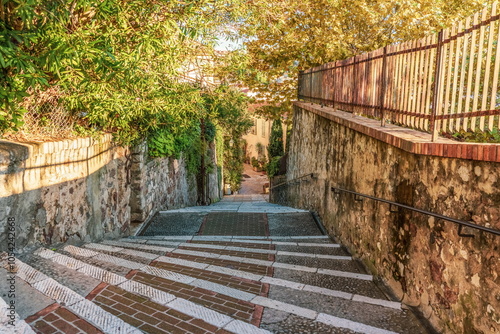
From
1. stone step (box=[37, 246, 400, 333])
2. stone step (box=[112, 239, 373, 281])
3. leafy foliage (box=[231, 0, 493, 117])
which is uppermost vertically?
leafy foliage (box=[231, 0, 493, 117])

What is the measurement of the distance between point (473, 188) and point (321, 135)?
5.19 metres

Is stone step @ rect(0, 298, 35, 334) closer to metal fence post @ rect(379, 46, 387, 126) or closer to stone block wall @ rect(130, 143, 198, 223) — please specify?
metal fence post @ rect(379, 46, 387, 126)

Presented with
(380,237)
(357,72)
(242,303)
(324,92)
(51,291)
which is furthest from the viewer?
(324,92)

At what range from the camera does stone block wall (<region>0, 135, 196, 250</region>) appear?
12.7ft

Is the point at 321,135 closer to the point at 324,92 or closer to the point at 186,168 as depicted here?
the point at 324,92

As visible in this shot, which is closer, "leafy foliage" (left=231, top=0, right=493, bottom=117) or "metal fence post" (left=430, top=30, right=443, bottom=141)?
"metal fence post" (left=430, top=30, right=443, bottom=141)

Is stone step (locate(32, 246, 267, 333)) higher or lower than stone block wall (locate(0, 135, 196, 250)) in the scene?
lower

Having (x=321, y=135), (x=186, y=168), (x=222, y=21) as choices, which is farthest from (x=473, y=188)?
(x=186, y=168)

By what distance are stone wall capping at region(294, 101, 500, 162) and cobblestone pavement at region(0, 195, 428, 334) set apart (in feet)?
5.04

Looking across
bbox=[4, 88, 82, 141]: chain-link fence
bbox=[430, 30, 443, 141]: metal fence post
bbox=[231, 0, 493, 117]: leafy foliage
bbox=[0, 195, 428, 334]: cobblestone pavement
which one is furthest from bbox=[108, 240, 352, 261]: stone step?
bbox=[231, 0, 493, 117]: leafy foliage

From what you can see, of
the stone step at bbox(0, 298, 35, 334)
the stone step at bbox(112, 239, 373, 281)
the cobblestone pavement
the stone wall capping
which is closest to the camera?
the stone step at bbox(0, 298, 35, 334)

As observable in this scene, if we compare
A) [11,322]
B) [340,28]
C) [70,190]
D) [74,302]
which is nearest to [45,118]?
[70,190]

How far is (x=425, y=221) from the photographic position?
3361 millimetres

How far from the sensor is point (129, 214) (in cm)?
749
